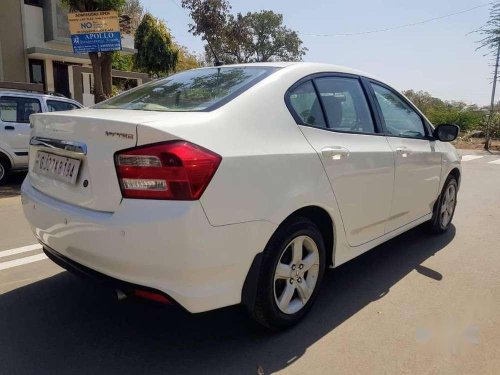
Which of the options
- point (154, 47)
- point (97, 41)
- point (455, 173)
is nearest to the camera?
point (455, 173)

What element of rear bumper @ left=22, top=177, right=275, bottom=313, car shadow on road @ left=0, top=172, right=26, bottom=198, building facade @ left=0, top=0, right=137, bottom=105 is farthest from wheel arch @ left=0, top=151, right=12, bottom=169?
building facade @ left=0, top=0, right=137, bottom=105

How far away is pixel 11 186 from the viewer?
788 cm

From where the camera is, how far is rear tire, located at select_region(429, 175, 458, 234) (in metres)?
4.73

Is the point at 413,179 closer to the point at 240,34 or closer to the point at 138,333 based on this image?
the point at 138,333

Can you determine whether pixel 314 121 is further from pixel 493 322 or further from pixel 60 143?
pixel 493 322

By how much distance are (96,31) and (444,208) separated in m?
9.46

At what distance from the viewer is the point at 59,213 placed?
8.42ft

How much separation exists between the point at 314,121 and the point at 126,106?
123 cm

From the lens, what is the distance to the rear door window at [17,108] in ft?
25.4

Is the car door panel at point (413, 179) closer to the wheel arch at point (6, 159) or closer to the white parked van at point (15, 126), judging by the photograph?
the white parked van at point (15, 126)

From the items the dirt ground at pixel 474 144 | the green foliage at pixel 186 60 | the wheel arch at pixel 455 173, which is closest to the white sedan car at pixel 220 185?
the wheel arch at pixel 455 173

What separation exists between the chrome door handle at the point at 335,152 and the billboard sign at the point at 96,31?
965cm

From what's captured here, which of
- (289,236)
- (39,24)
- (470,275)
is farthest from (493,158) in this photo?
(39,24)

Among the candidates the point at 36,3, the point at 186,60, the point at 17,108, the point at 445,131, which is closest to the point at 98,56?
the point at 17,108
